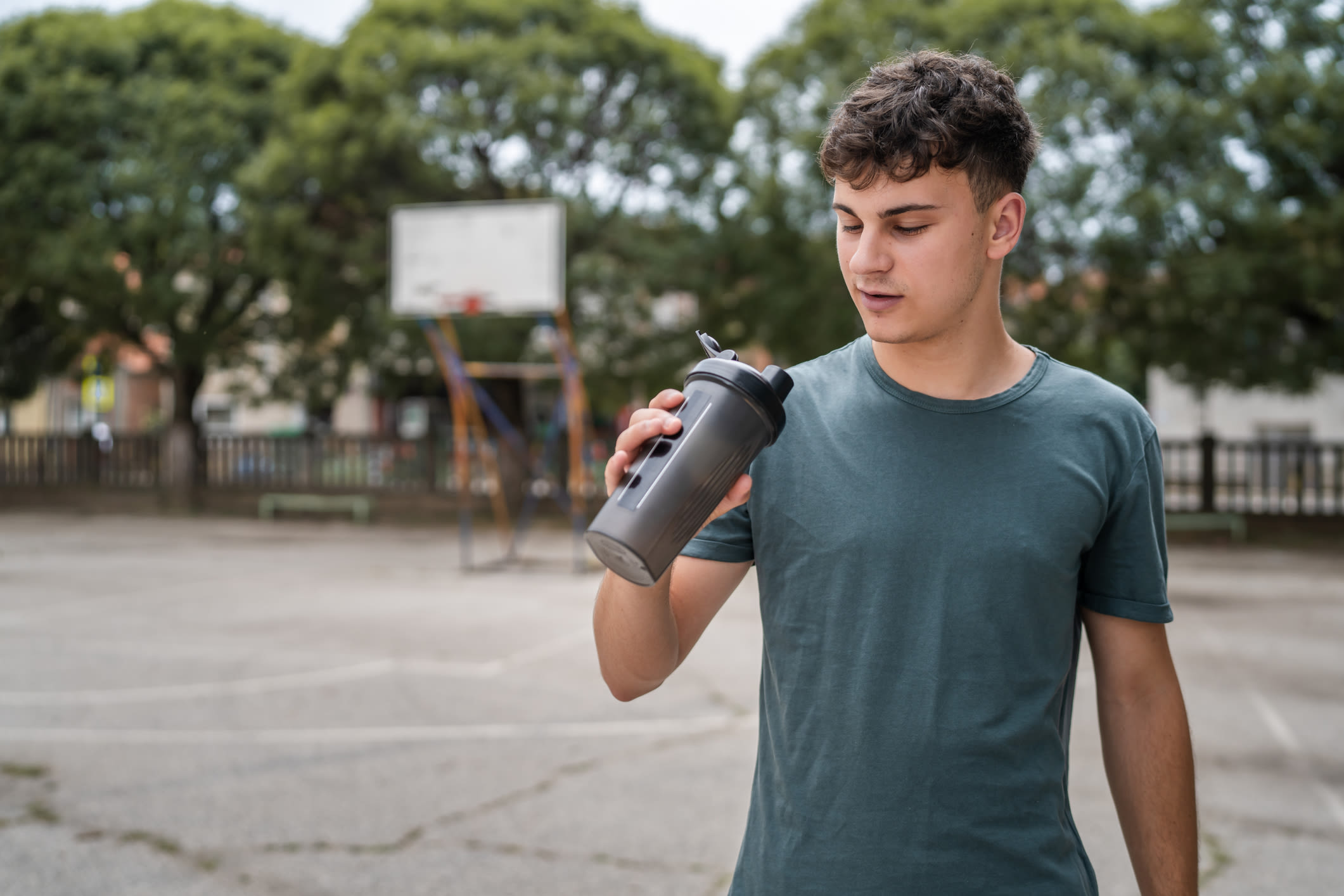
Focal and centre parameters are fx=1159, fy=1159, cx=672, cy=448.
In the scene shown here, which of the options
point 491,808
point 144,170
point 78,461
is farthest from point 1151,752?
point 78,461

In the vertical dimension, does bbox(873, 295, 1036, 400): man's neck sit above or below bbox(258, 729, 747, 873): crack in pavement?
above

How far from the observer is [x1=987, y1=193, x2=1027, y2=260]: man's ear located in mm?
1569

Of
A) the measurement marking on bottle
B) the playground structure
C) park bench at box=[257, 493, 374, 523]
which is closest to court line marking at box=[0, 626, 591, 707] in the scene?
the playground structure

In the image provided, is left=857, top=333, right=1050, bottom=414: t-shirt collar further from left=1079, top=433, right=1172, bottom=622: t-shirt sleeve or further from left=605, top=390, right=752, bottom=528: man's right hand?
left=605, top=390, right=752, bottom=528: man's right hand

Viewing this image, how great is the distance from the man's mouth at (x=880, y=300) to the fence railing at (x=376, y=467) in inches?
606

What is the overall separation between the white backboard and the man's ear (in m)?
11.6

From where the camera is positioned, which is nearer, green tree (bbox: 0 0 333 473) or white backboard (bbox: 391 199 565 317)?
white backboard (bbox: 391 199 565 317)

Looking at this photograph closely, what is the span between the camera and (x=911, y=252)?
4.89 ft

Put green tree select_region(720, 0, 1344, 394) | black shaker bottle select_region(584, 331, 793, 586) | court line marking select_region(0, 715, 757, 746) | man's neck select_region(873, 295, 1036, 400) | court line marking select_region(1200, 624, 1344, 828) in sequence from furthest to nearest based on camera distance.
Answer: green tree select_region(720, 0, 1344, 394), court line marking select_region(0, 715, 757, 746), court line marking select_region(1200, 624, 1344, 828), man's neck select_region(873, 295, 1036, 400), black shaker bottle select_region(584, 331, 793, 586)

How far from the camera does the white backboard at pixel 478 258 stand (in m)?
13.1

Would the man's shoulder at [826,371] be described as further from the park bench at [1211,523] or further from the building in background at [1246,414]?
the building in background at [1246,414]

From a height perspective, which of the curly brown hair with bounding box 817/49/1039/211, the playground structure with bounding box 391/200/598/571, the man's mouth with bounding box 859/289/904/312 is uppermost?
the playground structure with bounding box 391/200/598/571

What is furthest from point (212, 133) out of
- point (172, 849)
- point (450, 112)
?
point (172, 849)

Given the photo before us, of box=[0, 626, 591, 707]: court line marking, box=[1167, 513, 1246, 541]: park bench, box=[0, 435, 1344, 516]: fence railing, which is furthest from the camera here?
box=[0, 435, 1344, 516]: fence railing
